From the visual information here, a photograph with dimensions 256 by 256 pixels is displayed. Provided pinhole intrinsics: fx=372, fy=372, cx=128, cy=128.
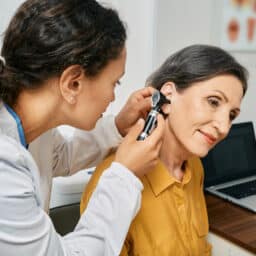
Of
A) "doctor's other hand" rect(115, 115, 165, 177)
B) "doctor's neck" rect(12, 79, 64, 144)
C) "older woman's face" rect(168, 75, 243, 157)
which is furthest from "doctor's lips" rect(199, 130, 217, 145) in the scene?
"doctor's neck" rect(12, 79, 64, 144)

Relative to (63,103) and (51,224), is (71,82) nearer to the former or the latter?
(63,103)

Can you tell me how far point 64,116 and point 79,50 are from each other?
16 cm

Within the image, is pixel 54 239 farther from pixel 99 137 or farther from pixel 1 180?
pixel 99 137

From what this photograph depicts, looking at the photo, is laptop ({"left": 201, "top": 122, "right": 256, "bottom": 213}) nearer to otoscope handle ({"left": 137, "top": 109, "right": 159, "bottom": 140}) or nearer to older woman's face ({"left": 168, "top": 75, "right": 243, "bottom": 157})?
older woman's face ({"left": 168, "top": 75, "right": 243, "bottom": 157})

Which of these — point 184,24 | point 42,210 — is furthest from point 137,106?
point 184,24

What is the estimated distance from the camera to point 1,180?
64 centimetres

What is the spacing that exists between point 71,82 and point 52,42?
0.09 meters

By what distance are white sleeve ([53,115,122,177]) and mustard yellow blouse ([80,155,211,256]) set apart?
0.06m

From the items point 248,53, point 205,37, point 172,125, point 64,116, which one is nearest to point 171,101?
point 172,125

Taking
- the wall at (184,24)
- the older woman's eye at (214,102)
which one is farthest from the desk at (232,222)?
the wall at (184,24)

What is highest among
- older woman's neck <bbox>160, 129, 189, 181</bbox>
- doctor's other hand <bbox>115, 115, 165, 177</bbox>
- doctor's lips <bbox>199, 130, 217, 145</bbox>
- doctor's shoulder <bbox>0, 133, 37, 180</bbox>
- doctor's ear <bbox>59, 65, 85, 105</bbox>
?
doctor's ear <bbox>59, 65, 85, 105</bbox>

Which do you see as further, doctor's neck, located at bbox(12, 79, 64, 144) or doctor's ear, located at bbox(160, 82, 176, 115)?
doctor's ear, located at bbox(160, 82, 176, 115)

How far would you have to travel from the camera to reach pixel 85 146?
47.1 inches

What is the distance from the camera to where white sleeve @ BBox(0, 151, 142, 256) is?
0.64 metres
